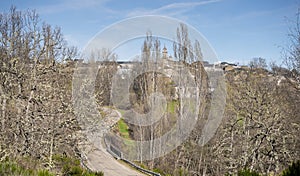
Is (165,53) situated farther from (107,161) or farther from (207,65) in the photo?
(107,161)

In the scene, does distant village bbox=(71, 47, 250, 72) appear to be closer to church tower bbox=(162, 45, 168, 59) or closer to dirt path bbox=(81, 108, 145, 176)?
church tower bbox=(162, 45, 168, 59)

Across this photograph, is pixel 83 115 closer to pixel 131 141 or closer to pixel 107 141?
pixel 107 141

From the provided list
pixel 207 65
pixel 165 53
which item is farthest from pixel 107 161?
pixel 207 65

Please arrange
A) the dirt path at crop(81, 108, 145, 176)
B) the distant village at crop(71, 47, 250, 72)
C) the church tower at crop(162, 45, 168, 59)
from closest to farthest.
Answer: the dirt path at crop(81, 108, 145, 176) < the distant village at crop(71, 47, 250, 72) < the church tower at crop(162, 45, 168, 59)

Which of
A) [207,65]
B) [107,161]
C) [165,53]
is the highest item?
[165,53]

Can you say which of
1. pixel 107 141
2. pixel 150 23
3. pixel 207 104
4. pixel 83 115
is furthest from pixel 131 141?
pixel 150 23

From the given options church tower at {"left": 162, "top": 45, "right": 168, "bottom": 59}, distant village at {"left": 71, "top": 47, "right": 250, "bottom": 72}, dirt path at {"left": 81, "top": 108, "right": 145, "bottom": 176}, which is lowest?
dirt path at {"left": 81, "top": 108, "right": 145, "bottom": 176}

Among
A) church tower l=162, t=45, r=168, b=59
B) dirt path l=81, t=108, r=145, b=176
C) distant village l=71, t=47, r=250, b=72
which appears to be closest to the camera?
dirt path l=81, t=108, r=145, b=176

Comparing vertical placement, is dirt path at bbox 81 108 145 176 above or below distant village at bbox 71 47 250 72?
below

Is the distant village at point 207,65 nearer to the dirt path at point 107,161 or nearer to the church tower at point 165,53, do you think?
the church tower at point 165,53

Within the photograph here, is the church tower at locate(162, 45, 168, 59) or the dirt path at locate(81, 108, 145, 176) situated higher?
the church tower at locate(162, 45, 168, 59)

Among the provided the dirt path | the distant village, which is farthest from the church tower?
the dirt path

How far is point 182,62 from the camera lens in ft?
69.6

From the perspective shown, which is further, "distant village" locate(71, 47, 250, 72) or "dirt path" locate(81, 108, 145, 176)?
"distant village" locate(71, 47, 250, 72)
